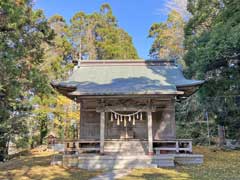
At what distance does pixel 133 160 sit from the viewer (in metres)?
9.48

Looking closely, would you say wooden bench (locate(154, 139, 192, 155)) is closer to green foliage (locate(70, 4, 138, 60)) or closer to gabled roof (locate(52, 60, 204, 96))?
gabled roof (locate(52, 60, 204, 96))

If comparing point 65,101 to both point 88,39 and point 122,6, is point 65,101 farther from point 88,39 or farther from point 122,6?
point 122,6

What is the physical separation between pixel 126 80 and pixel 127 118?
189cm

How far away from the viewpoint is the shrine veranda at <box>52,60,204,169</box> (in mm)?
9656

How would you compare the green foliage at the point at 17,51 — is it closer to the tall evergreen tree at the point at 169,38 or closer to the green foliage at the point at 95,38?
the green foliage at the point at 95,38

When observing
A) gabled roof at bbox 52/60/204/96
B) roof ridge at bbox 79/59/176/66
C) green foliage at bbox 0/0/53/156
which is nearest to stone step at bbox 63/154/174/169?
gabled roof at bbox 52/60/204/96

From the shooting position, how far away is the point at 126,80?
1173 centimetres

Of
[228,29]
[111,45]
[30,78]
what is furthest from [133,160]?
[111,45]

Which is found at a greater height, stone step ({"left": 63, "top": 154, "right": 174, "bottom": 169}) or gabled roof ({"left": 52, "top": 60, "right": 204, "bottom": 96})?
gabled roof ({"left": 52, "top": 60, "right": 204, "bottom": 96})

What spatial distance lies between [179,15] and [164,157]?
24.8 m

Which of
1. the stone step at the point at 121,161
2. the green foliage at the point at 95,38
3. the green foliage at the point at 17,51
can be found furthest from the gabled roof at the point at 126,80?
the green foliage at the point at 95,38

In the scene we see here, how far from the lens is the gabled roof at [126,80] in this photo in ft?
32.4

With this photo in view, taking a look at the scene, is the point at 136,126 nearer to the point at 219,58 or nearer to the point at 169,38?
the point at 219,58

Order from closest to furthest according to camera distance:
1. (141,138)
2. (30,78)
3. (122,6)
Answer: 1. (30,78)
2. (141,138)
3. (122,6)
